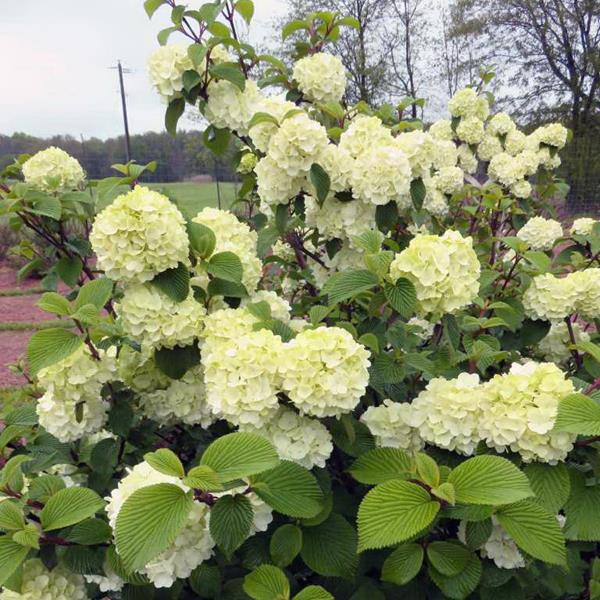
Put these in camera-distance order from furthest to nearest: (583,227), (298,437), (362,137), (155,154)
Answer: (155,154)
(583,227)
(362,137)
(298,437)

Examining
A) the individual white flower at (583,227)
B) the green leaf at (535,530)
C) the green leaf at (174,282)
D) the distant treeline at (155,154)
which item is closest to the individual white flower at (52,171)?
the green leaf at (174,282)

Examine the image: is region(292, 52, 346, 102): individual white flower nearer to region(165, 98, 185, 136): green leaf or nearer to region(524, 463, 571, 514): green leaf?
region(165, 98, 185, 136): green leaf

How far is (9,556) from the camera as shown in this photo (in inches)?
37.4

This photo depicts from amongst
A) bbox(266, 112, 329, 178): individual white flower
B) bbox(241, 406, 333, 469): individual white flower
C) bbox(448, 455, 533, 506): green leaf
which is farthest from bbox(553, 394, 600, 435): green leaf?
bbox(266, 112, 329, 178): individual white flower

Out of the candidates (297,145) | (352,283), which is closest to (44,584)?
(352,283)

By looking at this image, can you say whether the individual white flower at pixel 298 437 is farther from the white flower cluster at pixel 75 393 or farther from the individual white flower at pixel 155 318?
the white flower cluster at pixel 75 393

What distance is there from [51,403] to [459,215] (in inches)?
101

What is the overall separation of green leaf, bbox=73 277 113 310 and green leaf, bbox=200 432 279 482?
466mm

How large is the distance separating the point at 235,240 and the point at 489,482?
87 centimetres

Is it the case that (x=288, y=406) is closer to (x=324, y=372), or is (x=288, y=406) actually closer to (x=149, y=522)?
(x=324, y=372)

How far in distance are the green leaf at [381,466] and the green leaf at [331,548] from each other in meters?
0.10

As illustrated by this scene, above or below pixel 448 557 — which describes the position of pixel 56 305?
above

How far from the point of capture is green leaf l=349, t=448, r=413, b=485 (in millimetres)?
974

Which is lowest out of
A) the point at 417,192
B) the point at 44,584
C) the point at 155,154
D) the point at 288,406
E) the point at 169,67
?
the point at 44,584
